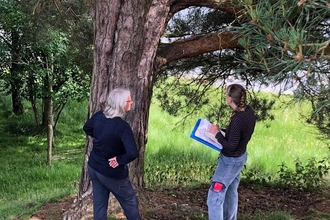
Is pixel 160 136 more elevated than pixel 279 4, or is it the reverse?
pixel 279 4

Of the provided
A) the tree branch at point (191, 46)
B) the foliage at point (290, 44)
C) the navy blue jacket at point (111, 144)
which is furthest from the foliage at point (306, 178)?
the foliage at point (290, 44)

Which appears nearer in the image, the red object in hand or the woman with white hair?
the woman with white hair

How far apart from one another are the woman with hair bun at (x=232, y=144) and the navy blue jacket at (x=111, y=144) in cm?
76

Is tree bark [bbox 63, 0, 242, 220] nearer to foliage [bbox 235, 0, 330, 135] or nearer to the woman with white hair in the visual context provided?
the woman with white hair

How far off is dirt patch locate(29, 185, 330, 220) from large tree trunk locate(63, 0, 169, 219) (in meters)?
0.66

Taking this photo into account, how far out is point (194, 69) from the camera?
6.53 metres

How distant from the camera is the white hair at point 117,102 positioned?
3.52 meters

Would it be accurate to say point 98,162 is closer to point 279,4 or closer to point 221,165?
point 221,165

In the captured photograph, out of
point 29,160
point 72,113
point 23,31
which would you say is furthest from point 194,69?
point 72,113

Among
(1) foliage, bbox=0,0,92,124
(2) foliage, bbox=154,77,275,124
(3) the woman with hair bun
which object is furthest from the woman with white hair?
(2) foliage, bbox=154,77,275,124

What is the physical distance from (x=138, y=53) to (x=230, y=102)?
1219 millimetres

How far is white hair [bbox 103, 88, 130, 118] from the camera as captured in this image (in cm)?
352

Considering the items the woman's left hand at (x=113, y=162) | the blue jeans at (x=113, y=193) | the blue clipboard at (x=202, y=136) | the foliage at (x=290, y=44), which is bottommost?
the blue jeans at (x=113, y=193)

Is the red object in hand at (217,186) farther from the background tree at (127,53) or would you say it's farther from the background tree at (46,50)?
the background tree at (46,50)
